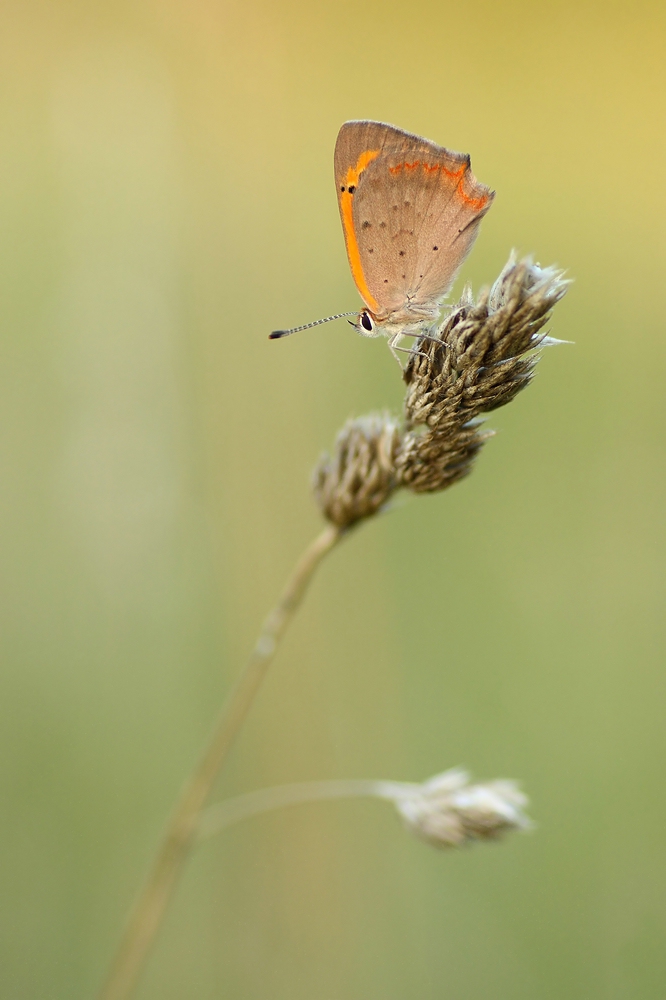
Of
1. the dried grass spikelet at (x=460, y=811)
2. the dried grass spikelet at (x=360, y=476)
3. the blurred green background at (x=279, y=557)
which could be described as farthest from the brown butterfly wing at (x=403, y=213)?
the blurred green background at (x=279, y=557)

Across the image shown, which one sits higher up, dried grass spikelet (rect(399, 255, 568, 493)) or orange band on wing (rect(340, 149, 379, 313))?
orange band on wing (rect(340, 149, 379, 313))

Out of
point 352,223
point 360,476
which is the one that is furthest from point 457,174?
point 360,476

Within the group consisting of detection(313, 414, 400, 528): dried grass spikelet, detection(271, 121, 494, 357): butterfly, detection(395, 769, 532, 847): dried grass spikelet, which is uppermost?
detection(271, 121, 494, 357): butterfly

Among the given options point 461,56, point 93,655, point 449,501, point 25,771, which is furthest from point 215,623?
point 461,56

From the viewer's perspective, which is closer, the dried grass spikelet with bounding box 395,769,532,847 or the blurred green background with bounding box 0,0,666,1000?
the dried grass spikelet with bounding box 395,769,532,847

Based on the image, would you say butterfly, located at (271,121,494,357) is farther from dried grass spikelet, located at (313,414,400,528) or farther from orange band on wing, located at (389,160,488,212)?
dried grass spikelet, located at (313,414,400,528)

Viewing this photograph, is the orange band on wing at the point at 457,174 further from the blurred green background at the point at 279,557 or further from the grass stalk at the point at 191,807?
the blurred green background at the point at 279,557

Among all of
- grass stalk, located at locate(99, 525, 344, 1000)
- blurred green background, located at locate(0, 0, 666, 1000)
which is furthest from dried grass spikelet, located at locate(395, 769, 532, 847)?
blurred green background, located at locate(0, 0, 666, 1000)

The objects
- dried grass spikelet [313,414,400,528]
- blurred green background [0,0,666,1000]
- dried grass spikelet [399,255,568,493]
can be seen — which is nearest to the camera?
dried grass spikelet [399,255,568,493]

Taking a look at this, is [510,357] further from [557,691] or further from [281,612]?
[557,691]
